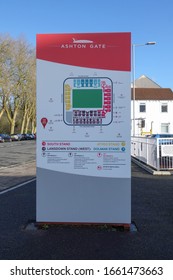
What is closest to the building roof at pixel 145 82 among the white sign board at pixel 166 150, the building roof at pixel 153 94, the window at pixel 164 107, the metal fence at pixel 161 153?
the building roof at pixel 153 94

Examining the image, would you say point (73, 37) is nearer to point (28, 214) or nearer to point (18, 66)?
point (28, 214)

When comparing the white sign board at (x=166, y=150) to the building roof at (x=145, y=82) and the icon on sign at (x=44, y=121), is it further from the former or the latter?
the building roof at (x=145, y=82)

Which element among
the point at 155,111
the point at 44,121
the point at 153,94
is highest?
the point at 153,94

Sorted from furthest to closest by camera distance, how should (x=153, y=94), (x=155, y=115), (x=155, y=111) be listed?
(x=153, y=94) → (x=155, y=111) → (x=155, y=115)

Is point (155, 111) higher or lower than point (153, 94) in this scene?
lower

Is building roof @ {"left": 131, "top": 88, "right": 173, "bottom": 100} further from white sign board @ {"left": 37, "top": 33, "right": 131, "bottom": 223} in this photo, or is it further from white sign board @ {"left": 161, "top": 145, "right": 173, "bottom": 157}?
white sign board @ {"left": 37, "top": 33, "right": 131, "bottom": 223}

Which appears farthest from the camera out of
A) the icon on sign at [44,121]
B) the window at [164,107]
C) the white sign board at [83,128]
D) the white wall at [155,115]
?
the window at [164,107]

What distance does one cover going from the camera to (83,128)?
19.7 feet

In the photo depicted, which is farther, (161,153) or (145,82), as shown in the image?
(145,82)

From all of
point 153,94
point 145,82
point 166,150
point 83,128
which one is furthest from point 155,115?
point 83,128

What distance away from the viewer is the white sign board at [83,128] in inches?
233

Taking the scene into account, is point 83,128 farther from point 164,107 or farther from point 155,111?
point 164,107

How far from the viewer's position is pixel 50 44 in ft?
19.6
